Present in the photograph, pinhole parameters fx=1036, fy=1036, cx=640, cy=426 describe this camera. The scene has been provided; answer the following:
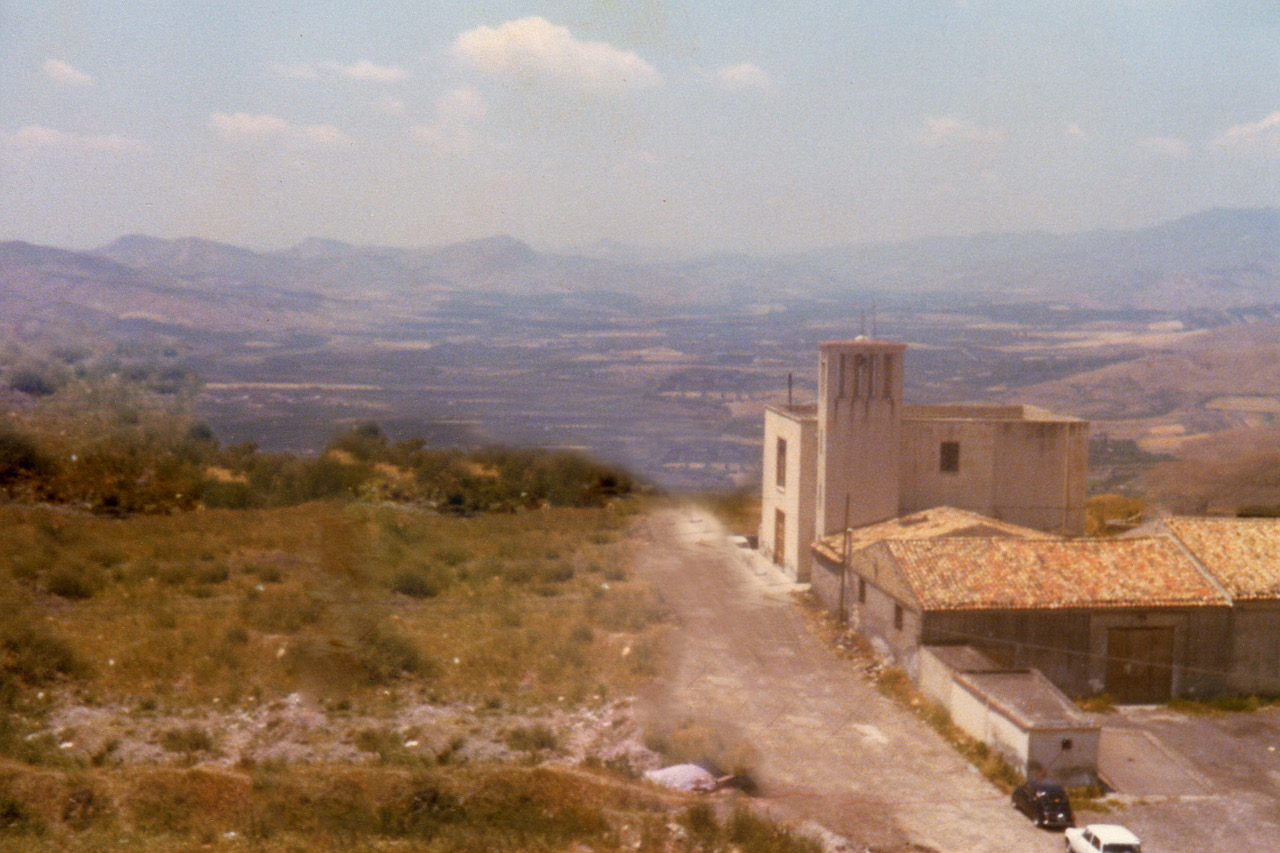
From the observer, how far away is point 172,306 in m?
40.8

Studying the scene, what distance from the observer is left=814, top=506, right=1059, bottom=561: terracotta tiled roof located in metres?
22.2

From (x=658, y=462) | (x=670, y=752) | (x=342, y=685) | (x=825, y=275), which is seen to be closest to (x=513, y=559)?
(x=658, y=462)

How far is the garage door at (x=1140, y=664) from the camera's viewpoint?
61.4 feet

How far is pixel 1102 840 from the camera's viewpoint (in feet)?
40.0

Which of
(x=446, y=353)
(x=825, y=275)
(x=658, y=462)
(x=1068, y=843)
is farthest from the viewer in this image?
(x=825, y=275)

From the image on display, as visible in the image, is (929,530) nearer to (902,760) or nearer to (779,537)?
(779,537)

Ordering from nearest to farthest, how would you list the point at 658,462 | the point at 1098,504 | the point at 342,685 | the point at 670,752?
the point at 670,752 < the point at 342,685 < the point at 658,462 < the point at 1098,504

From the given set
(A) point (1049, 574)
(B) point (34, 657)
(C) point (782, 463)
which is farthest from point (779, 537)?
(B) point (34, 657)

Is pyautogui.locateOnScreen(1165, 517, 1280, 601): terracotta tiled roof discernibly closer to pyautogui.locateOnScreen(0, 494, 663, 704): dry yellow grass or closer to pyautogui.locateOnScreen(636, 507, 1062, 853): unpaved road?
pyautogui.locateOnScreen(636, 507, 1062, 853): unpaved road

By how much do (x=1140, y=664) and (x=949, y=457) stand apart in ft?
27.2

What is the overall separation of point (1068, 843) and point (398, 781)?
28.0 feet

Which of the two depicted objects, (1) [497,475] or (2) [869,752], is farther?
(1) [497,475]

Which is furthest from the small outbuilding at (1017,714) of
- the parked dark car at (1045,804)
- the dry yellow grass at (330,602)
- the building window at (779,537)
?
the building window at (779,537)

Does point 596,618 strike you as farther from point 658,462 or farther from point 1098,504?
point 1098,504
